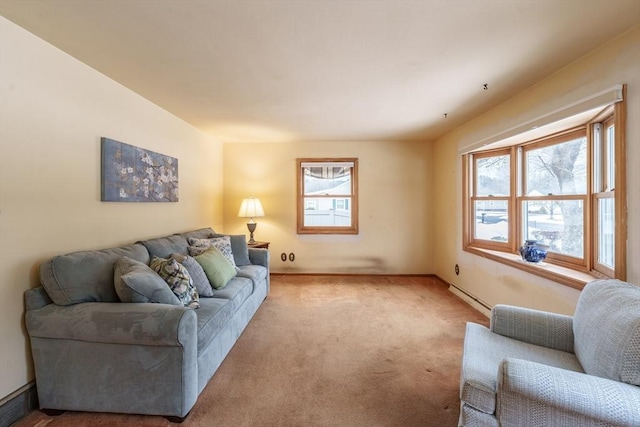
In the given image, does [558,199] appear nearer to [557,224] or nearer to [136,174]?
[557,224]

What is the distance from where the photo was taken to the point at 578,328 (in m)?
1.55

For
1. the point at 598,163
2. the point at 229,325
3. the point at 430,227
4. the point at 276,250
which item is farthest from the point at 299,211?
the point at 598,163

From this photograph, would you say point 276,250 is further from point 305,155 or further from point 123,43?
point 123,43

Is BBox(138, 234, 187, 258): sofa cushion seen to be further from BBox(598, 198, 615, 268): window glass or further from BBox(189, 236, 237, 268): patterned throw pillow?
BBox(598, 198, 615, 268): window glass

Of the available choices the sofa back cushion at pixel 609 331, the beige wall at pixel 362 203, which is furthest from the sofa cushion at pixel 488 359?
the beige wall at pixel 362 203

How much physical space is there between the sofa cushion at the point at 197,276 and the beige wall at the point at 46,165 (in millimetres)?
639

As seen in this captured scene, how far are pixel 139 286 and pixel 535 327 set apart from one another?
2467 mm

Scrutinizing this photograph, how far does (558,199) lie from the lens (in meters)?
2.66

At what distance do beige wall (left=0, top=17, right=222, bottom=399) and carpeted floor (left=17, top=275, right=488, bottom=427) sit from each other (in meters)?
0.83

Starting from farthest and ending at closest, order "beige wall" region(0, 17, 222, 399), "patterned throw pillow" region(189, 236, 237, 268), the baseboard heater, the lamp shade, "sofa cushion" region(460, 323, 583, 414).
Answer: the lamp shade
the baseboard heater
"patterned throw pillow" region(189, 236, 237, 268)
"beige wall" region(0, 17, 222, 399)
"sofa cushion" region(460, 323, 583, 414)

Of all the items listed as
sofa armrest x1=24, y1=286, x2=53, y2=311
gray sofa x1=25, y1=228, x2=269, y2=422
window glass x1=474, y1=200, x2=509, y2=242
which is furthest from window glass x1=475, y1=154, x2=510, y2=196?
sofa armrest x1=24, y1=286, x2=53, y2=311

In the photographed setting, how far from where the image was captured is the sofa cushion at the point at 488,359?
125cm

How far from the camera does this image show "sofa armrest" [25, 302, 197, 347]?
159cm

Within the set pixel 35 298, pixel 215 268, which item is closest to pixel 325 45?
pixel 215 268
